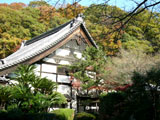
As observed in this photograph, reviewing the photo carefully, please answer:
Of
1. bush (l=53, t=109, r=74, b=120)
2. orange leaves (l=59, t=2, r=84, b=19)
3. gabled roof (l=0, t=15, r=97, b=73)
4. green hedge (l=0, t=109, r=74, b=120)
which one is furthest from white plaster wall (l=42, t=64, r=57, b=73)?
orange leaves (l=59, t=2, r=84, b=19)

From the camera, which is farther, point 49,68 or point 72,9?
point 49,68

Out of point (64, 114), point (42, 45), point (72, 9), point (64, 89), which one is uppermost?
point (42, 45)

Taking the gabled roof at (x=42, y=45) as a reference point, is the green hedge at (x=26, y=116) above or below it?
below

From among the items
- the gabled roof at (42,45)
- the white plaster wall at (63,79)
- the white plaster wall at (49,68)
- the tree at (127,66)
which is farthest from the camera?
the tree at (127,66)

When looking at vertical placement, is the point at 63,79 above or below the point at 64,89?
above

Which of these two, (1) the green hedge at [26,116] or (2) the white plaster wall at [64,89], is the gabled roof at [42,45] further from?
(1) the green hedge at [26,116]

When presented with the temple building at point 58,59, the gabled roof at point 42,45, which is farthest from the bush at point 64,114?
the gabled roof at point 42,45

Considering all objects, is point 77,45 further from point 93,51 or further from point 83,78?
point 83,78

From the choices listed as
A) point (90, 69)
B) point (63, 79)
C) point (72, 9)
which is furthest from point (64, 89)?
point (72, 9)

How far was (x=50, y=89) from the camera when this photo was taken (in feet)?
28.8

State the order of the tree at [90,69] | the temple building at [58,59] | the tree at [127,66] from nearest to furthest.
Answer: the temple building at [58,59] → the tree at [90,69] → the tree at [127,66]

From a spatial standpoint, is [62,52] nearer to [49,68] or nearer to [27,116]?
[49,68]

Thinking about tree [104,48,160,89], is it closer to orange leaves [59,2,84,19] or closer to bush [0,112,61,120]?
bush [0,112,61,120]

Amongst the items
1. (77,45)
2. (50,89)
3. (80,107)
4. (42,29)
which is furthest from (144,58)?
(42,29)
